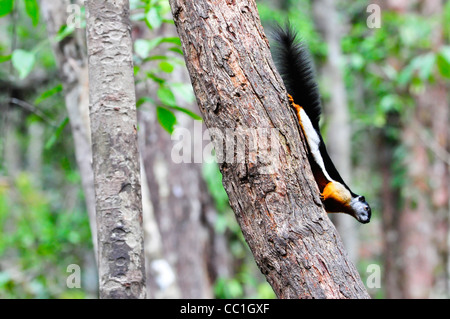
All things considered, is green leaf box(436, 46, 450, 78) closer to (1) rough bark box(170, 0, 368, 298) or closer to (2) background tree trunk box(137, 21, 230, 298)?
(2) background tree trunk box(137, 21, 230, 298)

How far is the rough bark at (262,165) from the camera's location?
1452 mm

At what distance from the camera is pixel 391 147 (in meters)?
6.16

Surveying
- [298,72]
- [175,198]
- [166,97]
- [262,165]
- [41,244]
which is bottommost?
[41,244]

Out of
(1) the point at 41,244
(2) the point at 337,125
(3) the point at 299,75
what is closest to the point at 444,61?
(2) the point at 337,125

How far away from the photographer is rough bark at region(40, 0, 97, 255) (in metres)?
2.41

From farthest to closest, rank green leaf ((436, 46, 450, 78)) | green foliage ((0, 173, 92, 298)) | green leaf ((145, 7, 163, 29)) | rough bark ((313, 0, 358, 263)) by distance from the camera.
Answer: rough bark ((313, 0, 358, 263)) → green foliage ((0, 173, 92, 298)) → green leaf ((436, 46, 450, 78)) → green leaf ((145, 7, 163, 29))

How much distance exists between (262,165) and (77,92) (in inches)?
51.6

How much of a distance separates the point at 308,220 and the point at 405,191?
179 inches

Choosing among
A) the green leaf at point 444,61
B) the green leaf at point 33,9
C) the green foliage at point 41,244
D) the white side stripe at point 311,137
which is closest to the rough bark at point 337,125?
the green leaf at point 444,61

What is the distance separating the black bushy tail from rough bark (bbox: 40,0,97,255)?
3.21 ft

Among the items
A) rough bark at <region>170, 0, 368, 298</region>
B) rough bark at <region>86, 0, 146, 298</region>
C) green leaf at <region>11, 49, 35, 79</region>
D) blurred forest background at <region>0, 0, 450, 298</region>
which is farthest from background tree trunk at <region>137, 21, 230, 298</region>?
rough bark at <region>170, 0, 368, 298</region>

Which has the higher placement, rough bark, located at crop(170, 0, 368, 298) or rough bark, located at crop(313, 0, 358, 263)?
rough bark, located at crop(313, 0, 358, 263)

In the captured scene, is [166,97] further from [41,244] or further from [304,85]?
[41,244]

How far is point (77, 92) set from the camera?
242 centimetres
